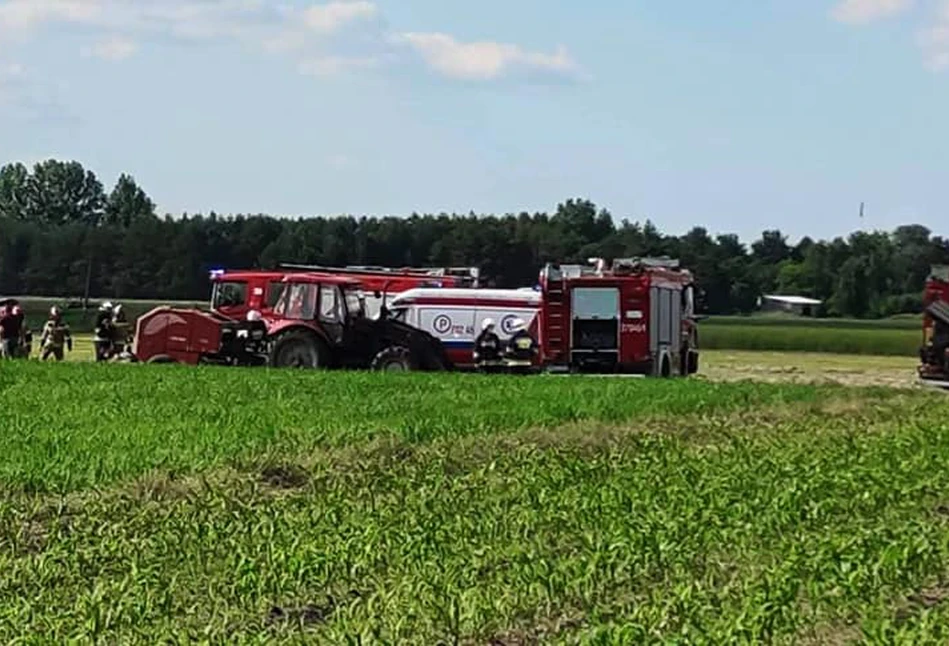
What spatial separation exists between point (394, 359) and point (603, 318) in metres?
5.06

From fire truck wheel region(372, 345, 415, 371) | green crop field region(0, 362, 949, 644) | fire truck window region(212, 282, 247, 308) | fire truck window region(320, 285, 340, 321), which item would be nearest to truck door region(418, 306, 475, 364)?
fire truck wheel region(372, 345, 415, 371)

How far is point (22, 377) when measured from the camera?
81.7ft

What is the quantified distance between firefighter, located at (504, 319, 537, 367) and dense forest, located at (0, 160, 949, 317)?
46.3 m

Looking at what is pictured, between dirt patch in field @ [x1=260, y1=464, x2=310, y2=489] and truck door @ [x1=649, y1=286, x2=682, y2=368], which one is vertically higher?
truck door @ [x1=649, y1=286, x2=682, y2=368]

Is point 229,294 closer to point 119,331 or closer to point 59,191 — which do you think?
point 119,331

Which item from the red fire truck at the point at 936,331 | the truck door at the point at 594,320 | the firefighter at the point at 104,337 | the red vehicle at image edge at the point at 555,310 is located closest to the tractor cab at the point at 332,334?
the red vehicle at image edge at the point at 555,310

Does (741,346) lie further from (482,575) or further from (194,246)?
(482,575)

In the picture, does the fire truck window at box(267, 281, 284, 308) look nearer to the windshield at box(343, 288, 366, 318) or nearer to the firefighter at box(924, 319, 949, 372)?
the windshield at box(343, 288, 366, 318)

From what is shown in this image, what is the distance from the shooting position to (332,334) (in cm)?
3172

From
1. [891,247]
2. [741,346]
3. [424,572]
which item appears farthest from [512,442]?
[891,247]

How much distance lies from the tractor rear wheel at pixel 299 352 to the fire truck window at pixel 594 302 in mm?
5914

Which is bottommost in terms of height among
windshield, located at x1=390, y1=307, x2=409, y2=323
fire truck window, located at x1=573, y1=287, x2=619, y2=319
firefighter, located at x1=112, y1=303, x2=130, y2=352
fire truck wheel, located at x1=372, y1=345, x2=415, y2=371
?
fire truck wheel, located at x1=372, y1=345, x2=415, y2=371

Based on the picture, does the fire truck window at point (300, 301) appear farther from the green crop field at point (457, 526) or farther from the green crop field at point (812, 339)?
the green crop field at point (812, 339)

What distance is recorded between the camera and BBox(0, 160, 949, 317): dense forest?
90688mm
